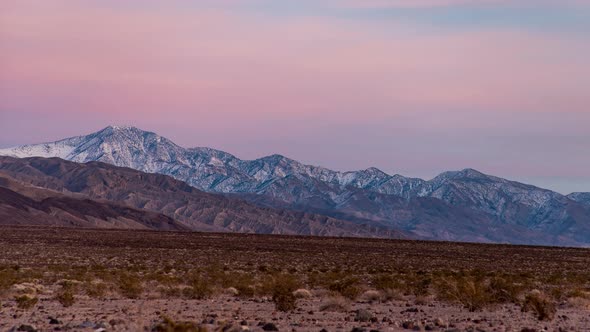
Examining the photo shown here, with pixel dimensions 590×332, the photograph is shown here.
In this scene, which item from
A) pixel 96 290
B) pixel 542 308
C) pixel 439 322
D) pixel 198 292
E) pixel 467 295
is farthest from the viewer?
pixel 96 290

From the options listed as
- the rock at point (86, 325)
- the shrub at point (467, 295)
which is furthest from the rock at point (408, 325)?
the rock at point (86, 325)

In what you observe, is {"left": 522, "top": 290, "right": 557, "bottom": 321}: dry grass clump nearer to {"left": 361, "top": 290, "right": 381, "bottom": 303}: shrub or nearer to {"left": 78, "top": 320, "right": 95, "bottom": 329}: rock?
{"left": 361, "top": 290, "right": 381, "bottom": 303}: shrub

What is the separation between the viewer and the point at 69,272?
147 ft

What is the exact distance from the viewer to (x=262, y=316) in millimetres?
26062

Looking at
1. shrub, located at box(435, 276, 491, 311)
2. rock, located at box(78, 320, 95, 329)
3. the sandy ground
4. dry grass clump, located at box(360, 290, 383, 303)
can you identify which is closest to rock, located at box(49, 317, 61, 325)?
the sandy ground

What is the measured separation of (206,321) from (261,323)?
1600 millimetres

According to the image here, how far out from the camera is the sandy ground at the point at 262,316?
22938 mm

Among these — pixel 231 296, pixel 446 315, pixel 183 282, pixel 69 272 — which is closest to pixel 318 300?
pixel 231 296

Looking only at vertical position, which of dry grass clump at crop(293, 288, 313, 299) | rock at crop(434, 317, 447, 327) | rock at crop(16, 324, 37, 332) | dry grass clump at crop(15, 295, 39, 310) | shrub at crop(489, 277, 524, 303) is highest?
shrub at crop(489, 277, 524, 303)

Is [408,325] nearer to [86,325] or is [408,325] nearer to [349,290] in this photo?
[349,290]

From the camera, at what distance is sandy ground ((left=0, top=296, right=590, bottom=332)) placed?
22938 mm

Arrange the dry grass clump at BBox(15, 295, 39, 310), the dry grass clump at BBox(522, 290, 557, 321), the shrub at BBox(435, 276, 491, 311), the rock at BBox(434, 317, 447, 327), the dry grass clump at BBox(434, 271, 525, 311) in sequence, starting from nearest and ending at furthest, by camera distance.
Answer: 1. the rock at BBox(434, 317, 447, 327)
2. the dry grass clump at BBox(522, 290, 557, 321)
3. the dry grass clump at BBox(15, 295, 39, 310)
4. the shrub at BBox(435, 276, 491, 311)
5. the dry grass clump at BBox(434, 271, 525, 311)

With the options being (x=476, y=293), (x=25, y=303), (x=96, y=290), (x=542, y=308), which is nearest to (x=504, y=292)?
(x=476, y=293)

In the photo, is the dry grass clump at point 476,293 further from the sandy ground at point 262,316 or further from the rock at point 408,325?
the rock at point 408,325
